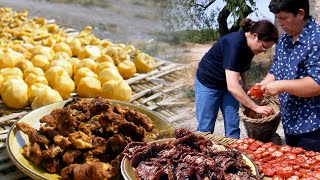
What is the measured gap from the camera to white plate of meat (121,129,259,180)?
179cm

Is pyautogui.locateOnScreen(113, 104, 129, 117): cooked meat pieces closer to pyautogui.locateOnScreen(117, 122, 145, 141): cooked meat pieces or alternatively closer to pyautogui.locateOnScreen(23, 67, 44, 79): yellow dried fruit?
pyautogui.locateOnScreen(117, 122, 145, 141): cooked meat pieces

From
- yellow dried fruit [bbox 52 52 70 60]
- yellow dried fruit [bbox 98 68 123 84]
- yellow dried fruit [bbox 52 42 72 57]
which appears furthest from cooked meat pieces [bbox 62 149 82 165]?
yellow dried fruit [bbox 52 42 72 57]

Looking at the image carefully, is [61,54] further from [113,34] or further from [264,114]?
→ [113,34]

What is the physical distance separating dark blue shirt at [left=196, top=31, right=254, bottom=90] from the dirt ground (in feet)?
7.70

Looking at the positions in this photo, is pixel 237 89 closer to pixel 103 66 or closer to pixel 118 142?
pixel 103 66

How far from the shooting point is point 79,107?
238 centimetres

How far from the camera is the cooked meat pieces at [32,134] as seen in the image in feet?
7.26

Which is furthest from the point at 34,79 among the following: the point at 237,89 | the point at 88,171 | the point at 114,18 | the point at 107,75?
the point at 114,18

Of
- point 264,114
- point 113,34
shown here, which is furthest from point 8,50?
point 113,34

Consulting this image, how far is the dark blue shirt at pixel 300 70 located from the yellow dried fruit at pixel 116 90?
0.96 m

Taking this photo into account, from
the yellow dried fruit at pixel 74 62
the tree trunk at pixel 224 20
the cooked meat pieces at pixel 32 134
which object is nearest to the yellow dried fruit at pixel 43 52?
the yellow dried fruit at pixel 74 62

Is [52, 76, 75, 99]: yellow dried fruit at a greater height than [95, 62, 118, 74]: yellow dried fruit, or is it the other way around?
[95, 62, 118, 74]: yellow dried fruit

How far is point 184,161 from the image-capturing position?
1853 mm

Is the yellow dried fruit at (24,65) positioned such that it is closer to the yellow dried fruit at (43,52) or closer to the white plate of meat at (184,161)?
the yellow dried fruit at (43,52)
